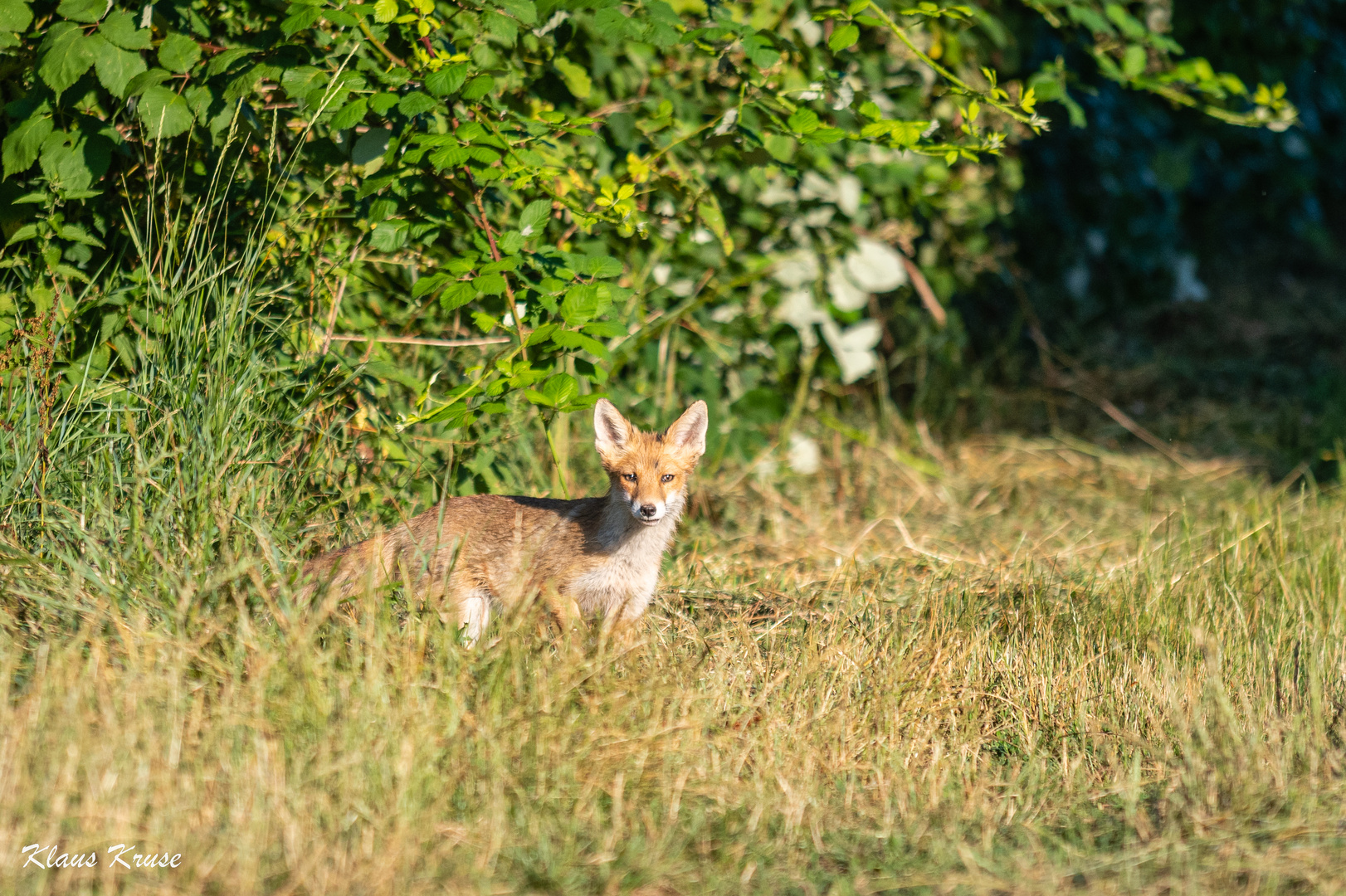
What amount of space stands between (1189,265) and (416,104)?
6.56 metres

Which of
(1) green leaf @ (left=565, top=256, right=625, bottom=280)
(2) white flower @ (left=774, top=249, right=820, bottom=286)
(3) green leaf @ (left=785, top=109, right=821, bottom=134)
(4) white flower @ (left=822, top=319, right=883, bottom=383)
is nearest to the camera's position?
(1) green leaf @ (left=565, top=256, right=625, bottom=280)

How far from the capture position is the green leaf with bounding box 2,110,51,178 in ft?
13.0

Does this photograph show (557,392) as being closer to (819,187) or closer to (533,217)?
(533,217)

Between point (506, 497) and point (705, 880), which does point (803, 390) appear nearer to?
point (506, 497)

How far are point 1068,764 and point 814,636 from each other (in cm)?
89

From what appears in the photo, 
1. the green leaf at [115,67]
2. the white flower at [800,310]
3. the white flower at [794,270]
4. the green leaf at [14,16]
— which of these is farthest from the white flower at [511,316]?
the white flower at [800,310]

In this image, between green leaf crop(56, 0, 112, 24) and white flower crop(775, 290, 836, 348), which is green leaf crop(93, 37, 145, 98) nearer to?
green leaf crop(56, 0, 112, 24)

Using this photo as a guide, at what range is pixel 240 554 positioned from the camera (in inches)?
145

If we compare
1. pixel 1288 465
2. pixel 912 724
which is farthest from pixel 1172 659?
pixel 1288 465

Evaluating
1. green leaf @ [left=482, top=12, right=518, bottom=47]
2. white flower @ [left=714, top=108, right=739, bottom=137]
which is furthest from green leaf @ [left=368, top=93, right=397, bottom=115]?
white flower @ [left=714, top=108, right=739, bottom=137]

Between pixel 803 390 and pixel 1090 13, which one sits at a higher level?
pixel 1090 13

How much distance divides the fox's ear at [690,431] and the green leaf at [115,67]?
84.5 inches

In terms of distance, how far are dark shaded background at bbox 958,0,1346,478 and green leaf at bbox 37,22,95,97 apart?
17.1ft

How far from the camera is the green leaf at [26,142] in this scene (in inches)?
156
